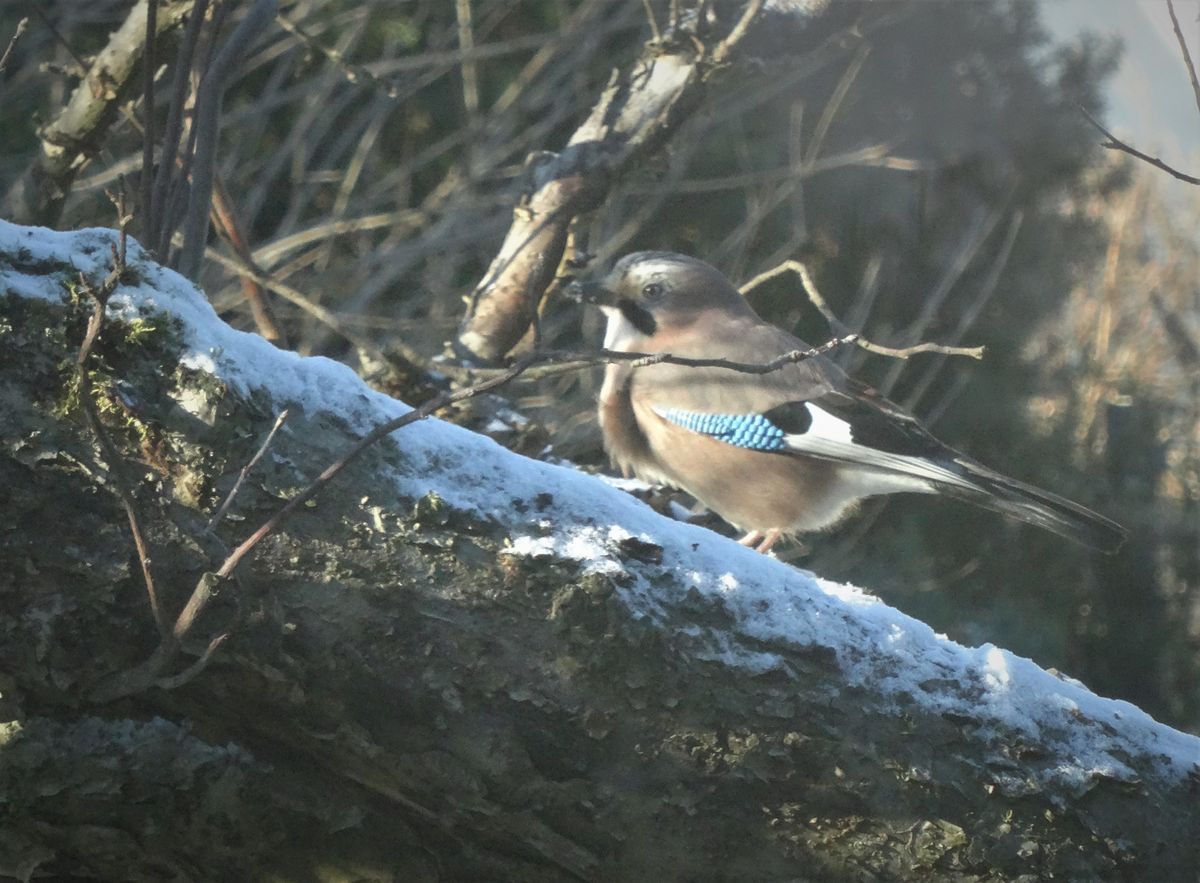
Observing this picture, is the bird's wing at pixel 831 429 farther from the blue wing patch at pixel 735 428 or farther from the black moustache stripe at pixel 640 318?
the black moustache stripe at pixel 640 318

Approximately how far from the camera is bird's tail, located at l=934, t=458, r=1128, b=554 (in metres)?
2.39

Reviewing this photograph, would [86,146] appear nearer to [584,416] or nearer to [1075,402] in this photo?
→ [584,416]

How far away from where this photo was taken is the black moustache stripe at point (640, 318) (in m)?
3.17

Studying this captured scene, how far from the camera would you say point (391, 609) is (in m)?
1.27

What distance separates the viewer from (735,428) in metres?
2.87

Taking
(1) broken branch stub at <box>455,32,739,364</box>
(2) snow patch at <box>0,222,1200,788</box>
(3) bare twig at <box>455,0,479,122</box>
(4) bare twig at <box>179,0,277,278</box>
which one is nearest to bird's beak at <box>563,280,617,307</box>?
(1) broken branch stub at <box>455,32,739,364</box>

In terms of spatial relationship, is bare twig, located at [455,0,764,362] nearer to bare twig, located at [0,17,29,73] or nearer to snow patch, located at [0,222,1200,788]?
bare twig, located at [0,17,29,73]

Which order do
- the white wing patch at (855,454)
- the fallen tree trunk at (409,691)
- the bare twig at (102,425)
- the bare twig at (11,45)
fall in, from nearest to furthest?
the bare twig at (102,425) < the fallen tree trunk at (409,691) < the bare twig at (11,45) < the white wing patch at (855,454)

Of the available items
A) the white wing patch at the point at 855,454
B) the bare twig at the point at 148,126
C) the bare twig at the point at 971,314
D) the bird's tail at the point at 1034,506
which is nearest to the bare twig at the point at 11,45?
the bare twig at the point at 148,126

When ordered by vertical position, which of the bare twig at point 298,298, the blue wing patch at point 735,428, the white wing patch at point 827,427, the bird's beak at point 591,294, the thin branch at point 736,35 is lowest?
the blue wing patch at point 735,428

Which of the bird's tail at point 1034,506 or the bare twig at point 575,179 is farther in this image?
the bare twig at point 575,179

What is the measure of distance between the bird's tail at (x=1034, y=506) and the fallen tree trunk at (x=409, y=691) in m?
1.05

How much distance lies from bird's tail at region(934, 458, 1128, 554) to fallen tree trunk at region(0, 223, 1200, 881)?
1.05 meters

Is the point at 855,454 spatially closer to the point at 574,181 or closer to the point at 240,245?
the point at 574,181
